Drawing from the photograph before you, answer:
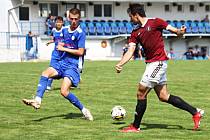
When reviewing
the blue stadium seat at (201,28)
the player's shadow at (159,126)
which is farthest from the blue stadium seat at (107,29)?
the player's shadow at (159,126)

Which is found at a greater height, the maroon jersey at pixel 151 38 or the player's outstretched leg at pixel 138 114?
the maroon jersey at pixel 151 38

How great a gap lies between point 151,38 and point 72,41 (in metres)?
1.90

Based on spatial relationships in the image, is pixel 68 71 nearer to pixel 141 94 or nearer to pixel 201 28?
pixel 141 94

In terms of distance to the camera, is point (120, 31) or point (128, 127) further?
point (120, 31)

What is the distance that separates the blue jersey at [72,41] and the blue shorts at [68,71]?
3.1 inches

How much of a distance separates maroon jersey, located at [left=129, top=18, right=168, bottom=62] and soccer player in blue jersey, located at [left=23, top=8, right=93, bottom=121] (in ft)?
4.96

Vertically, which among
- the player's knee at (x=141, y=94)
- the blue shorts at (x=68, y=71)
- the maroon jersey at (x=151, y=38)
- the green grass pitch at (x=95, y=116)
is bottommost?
the green grass pitch at (x=95, y=116)

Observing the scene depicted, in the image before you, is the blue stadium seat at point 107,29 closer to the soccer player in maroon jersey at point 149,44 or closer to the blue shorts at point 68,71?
the blue shorts at point 68,71

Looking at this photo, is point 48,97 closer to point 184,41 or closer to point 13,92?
point 13,92

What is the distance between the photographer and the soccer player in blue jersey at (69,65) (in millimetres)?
10031

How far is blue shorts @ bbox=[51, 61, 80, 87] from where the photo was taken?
10.1m

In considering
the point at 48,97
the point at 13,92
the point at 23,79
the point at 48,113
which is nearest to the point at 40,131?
the point at 48,113

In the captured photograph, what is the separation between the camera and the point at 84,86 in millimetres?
17328

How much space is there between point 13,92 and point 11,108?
11.4 ft
